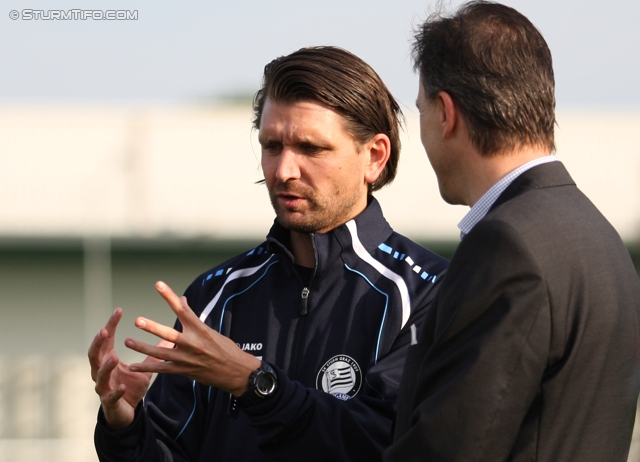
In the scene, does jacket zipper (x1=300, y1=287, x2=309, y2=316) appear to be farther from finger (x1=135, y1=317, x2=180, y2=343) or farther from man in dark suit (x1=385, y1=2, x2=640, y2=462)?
man in dark suit (x1=385, y1=2, x2=640, y2=462)

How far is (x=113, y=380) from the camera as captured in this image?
9.50ft

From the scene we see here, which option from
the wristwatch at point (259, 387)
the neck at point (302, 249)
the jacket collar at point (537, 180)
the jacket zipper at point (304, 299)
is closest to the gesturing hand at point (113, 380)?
the wristwatch at point (259, 387)

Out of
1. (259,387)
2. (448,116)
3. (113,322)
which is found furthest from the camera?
(113,322)

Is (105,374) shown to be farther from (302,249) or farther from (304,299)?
(302,249)

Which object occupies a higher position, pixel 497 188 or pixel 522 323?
pixel 497 188

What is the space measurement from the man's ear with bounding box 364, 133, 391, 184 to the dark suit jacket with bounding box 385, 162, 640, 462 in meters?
1.22

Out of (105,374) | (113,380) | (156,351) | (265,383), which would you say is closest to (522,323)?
(265,383)

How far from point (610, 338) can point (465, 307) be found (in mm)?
300

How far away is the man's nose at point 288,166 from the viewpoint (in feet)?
9.56

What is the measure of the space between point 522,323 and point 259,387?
899 millimetres

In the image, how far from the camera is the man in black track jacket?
2.54 metres

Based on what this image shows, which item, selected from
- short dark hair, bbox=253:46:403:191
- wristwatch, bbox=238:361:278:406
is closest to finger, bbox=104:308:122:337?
wristwatch, bbox=238:361:278:406

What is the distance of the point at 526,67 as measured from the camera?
A: 2.06m

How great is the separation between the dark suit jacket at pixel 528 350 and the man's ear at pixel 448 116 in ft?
0.90
